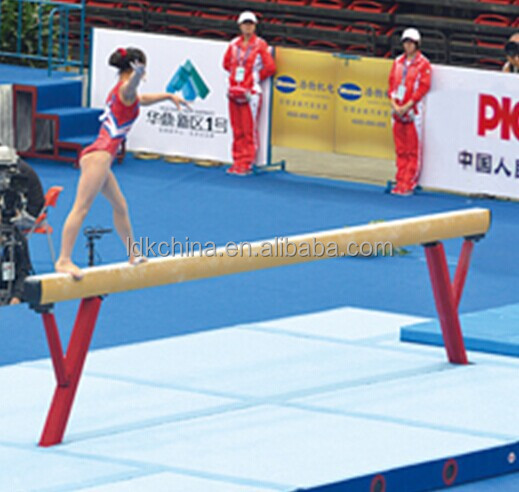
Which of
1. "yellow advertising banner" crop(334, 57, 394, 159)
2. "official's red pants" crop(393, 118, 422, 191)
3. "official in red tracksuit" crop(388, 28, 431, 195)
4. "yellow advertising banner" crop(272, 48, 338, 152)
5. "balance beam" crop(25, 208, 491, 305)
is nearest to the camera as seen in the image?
"balance beam" crop(25, 208, 491, 305)

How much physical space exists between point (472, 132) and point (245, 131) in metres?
2.54

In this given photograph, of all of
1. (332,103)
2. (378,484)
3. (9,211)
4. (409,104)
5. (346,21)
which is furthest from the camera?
(346,21)

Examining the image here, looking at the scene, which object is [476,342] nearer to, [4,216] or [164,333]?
[164,333]

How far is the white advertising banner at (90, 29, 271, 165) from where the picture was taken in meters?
16.6

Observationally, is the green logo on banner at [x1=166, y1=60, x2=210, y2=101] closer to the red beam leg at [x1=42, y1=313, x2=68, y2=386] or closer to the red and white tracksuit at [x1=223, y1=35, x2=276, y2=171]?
the red and white tracksuit at [x1=223, y1=35, x2=276, y2=171]

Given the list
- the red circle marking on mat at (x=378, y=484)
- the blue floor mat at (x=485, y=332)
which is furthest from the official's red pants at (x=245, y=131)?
the red circle marking on mat at (x=378, y=484)

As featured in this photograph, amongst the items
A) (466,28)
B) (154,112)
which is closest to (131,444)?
(154,112)

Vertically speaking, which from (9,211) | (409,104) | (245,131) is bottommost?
(245,131)

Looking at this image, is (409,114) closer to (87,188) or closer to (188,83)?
(188,83)

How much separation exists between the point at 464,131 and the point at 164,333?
5.73m

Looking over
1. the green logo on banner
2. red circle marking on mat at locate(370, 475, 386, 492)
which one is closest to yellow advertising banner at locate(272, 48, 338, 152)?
the green logo on banner

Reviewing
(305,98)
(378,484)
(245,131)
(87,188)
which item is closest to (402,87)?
(305,98)

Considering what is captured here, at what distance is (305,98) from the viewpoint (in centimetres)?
1628

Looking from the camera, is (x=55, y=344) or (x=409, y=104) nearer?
(x=55, y=344)
